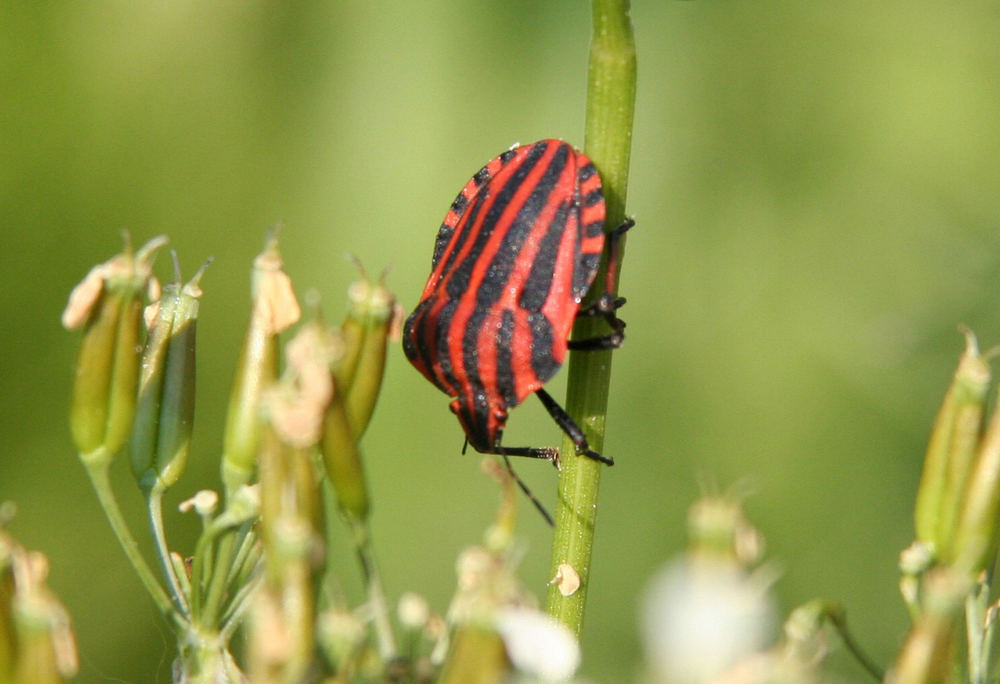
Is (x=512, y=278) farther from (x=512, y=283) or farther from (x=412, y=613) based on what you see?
(x=412, y=613)

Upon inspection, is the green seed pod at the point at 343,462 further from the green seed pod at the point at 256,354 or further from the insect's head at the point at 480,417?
the insect's head at the point at 480,417

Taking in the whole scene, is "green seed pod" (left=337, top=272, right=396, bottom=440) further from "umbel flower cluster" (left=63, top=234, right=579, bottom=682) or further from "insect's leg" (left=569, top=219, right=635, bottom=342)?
"insect's leg" (left=569, top=219, right=635, bottom=342)

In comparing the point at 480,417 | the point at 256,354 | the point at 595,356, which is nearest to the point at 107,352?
the point at 256,354

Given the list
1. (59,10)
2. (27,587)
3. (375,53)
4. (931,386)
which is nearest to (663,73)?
(375,53)

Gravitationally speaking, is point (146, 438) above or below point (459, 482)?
above

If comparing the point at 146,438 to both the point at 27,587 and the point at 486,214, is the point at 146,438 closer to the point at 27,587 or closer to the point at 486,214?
the point at 27,587
